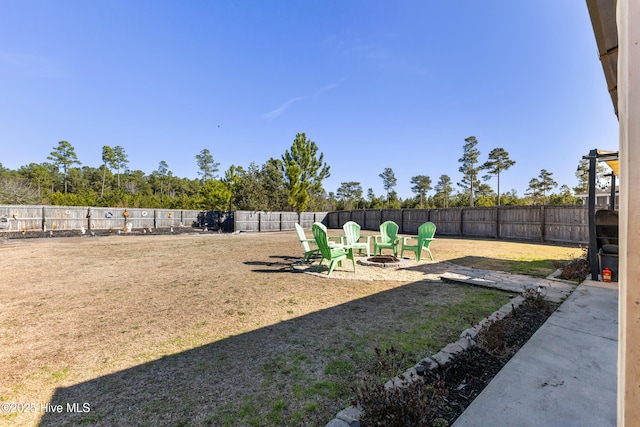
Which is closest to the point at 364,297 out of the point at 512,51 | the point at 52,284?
the point at 52,284

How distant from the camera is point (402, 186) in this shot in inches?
1746

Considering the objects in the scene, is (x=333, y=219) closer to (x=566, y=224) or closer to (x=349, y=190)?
(x=566, y=224)

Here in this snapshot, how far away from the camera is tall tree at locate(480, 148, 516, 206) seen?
32.1 metres

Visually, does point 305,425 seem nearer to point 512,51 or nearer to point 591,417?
point 591,417

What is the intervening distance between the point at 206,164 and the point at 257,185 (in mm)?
27451

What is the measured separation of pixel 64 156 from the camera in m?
38.8

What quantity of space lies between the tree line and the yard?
23.1m

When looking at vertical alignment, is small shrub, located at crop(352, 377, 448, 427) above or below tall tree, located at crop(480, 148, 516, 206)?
below

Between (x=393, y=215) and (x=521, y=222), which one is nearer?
(x=521, y=222)

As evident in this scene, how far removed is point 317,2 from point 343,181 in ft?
139

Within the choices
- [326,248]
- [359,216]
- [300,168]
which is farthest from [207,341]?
[300,168]

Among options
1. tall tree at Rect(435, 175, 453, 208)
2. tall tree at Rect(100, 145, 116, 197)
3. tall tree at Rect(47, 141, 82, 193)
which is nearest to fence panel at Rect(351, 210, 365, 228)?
tall tree at Rect(435, 175, 453, 208)

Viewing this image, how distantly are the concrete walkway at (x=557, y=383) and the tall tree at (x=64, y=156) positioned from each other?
5300cm

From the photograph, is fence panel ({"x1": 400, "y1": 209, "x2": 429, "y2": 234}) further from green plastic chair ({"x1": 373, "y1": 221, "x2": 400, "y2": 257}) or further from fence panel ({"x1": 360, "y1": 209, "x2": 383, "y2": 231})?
green plastic chair ({"x1": 373, "y1": 221, "x2": 400, "y2": 257})
